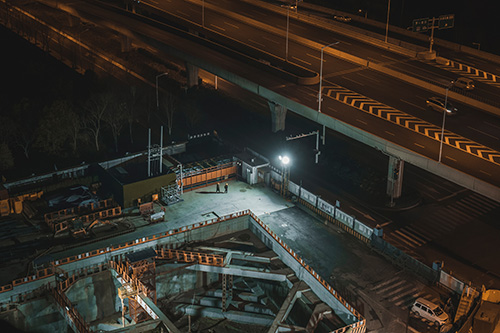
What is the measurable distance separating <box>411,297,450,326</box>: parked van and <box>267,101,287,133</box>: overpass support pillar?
3896 centimetres

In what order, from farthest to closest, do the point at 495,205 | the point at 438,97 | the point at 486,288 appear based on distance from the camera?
the point at 438,97
the point at 495,205
the point at 486,288

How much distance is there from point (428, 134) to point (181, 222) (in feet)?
93.1

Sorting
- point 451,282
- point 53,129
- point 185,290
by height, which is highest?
point 53,129

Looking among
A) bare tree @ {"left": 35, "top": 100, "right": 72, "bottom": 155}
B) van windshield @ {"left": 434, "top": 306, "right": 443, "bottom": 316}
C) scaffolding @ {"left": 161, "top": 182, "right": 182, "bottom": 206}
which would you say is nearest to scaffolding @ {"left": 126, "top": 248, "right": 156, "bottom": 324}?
scaffolding @ {"left": 161, "top": 182, "right": 182, "bottom": 206}

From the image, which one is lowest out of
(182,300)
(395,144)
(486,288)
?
(182,300)

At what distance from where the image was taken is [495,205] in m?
71.2

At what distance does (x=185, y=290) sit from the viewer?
62.6 m

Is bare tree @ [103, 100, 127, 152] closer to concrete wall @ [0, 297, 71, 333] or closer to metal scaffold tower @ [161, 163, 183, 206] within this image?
metal scaffold tower @ [161, 163, 183, 206]

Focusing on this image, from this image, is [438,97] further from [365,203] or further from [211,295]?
[211,295]

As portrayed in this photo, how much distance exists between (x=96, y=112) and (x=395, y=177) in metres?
40.1

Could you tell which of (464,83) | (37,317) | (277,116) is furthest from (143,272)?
(464,83)

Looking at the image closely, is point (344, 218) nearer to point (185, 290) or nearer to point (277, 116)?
point (185, 290)

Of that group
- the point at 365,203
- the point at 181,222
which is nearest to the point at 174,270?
the point at 181,222

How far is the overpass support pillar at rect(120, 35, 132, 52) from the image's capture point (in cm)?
12125
